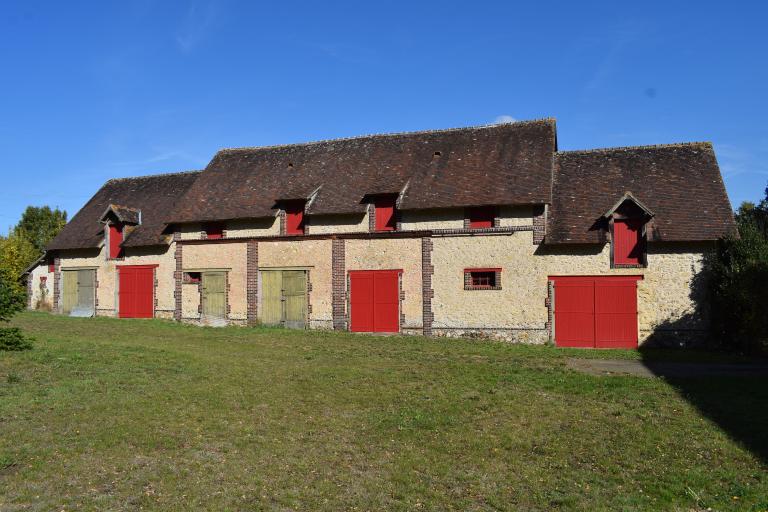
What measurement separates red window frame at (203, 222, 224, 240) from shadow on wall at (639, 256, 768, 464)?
16.3 m

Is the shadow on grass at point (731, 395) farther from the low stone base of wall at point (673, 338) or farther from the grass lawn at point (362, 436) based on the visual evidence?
the low stone base of wall at point (673, 338)

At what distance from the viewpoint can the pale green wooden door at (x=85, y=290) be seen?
27172 mm

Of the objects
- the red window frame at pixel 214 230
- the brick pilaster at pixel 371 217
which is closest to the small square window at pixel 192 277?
the red window frame at pixel 214 230

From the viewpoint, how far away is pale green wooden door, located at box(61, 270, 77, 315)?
90.7 ft

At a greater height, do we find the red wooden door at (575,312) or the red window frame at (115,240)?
the red window frame at (115,240)

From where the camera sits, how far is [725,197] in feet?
63.8

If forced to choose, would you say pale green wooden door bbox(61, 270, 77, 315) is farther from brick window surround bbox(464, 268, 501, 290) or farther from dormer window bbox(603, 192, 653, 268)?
dormer window bbox(603, 192, 653, 268)

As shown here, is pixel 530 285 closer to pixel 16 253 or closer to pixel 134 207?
pixel 134 207

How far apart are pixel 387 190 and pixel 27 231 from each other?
4076 cm

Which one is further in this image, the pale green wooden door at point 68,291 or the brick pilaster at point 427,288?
Answer: the pale green wooden door at point 68,291

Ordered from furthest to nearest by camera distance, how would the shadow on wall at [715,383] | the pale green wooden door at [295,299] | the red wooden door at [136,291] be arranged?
the red wooden door at [136,291], the pale green wooden door at [295,299], the shadow on wall at [715,383]

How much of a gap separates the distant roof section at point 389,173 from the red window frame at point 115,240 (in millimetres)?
3844

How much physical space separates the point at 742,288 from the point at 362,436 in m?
13.5

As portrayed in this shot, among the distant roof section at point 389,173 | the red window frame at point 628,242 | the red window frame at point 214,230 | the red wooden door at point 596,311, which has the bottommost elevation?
the red wooden door at point 596,311
